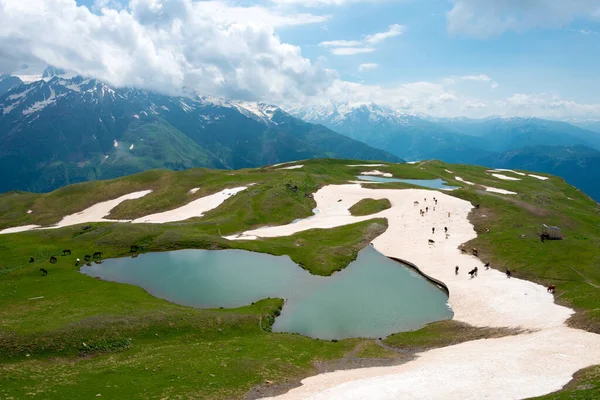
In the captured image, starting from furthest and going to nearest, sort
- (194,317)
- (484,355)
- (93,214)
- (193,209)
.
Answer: (93,214), (193,209), (194,317), (484,355)

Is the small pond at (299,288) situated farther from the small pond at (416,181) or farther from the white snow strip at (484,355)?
the small pond at (416,181)

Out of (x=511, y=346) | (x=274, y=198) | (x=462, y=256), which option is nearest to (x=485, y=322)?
(x=511, y=346)

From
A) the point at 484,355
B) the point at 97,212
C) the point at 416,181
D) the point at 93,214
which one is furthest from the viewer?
the point at 416,181

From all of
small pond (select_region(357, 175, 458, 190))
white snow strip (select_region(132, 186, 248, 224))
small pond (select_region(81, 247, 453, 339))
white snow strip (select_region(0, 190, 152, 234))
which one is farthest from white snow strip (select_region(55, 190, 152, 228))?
small pond (select_region(357, 175, 458, 190))

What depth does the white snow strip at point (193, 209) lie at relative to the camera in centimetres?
11944

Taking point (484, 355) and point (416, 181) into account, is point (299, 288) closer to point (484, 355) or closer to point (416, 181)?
point (484, 355)

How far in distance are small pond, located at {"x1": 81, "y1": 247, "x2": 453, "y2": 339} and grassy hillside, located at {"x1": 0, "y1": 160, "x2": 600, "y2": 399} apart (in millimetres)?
3228

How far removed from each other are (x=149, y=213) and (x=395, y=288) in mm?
102048

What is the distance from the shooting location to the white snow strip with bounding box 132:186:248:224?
392ft

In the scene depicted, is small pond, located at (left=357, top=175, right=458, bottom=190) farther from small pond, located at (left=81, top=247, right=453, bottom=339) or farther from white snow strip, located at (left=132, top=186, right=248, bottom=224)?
small pond, located at (left=81, top=247, right=453, bottom=339)

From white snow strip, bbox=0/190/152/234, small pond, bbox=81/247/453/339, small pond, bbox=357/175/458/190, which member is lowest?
small pond, bbox=81/247/453/339

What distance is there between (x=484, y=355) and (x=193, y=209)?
108197 millimetres

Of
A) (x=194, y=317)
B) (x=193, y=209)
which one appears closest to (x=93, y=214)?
(x=193, y=209)

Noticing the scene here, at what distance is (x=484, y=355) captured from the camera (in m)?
36.8
